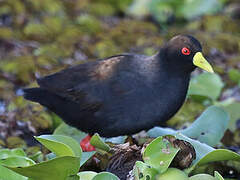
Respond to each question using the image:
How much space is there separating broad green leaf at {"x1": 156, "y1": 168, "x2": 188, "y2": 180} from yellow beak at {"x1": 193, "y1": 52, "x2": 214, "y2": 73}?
3.51ft

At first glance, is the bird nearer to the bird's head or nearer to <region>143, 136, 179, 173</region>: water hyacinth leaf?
the bird's head

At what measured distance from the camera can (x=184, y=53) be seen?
4.27m

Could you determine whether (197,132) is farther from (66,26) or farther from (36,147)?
(66,26)

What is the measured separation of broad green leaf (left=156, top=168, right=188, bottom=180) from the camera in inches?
130

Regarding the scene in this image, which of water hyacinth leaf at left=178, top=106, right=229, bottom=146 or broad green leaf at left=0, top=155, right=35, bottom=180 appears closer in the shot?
broad green leaf at left=0, top=155, right=35, bottom=180

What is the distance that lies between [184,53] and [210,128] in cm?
65

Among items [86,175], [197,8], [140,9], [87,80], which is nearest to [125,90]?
[87,80]

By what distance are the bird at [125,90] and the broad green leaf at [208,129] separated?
0.64 feet

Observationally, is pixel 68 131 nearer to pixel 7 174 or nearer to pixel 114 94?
pixel 114 94

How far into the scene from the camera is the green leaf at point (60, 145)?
321 cm

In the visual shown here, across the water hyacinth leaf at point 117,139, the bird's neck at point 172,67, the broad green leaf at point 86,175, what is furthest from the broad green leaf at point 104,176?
the bird's neck at point 172,67

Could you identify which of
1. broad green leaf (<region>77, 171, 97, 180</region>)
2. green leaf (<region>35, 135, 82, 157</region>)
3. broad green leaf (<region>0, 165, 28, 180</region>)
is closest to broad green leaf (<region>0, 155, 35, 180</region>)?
broad green leaf (<region>0, 165, 28, 180</region>)

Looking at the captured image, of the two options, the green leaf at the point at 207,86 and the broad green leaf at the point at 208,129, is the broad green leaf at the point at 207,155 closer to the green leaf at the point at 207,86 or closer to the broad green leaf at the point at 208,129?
the broad green leaf at the point at 208,129

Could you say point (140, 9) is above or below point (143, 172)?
above
